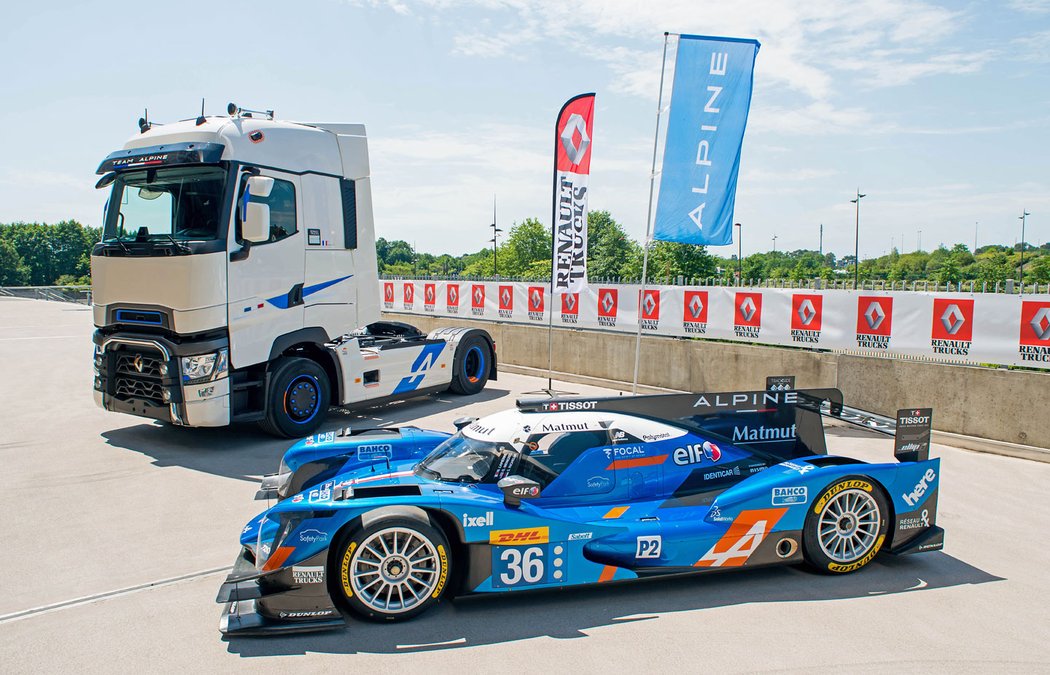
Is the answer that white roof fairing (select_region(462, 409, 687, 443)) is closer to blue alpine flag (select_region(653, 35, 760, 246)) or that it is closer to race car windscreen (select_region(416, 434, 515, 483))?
race car windscreen (select_region(416, 434, 515, 483))

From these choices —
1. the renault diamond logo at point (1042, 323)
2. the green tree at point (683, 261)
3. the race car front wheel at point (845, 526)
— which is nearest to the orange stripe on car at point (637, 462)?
the race car front wheel at point (845, 526)

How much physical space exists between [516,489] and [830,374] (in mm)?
7903

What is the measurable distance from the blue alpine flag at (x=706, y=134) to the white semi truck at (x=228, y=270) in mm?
4536

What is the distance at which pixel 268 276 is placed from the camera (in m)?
9.51

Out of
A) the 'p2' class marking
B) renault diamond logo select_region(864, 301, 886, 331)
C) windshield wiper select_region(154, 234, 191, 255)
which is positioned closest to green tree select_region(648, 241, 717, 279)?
renault diamond logo select_region(864, 301, 886, 331)

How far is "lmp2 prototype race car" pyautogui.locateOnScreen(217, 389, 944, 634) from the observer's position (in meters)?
4.62

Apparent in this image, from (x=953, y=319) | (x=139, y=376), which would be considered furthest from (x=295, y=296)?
(x=953, y=319)

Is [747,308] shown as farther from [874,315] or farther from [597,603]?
[597,603]

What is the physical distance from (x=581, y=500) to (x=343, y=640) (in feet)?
5.89

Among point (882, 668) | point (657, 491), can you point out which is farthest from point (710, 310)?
point (882, 668)

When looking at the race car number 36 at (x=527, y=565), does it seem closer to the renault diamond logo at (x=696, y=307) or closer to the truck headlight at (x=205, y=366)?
the truck headlight at (x=205, y=366)

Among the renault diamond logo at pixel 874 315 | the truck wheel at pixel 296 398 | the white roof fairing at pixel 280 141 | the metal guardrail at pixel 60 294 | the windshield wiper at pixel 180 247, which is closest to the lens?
the windshield wiper at pixel 180 247

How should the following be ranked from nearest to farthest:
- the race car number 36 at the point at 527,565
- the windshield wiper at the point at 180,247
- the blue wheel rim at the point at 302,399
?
the race car number 36 at the point at 527,565
the windshield wiper at the point at 180,247
the blue wheel rim at the point at 302,399

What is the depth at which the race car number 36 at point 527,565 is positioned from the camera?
482 centimetres
